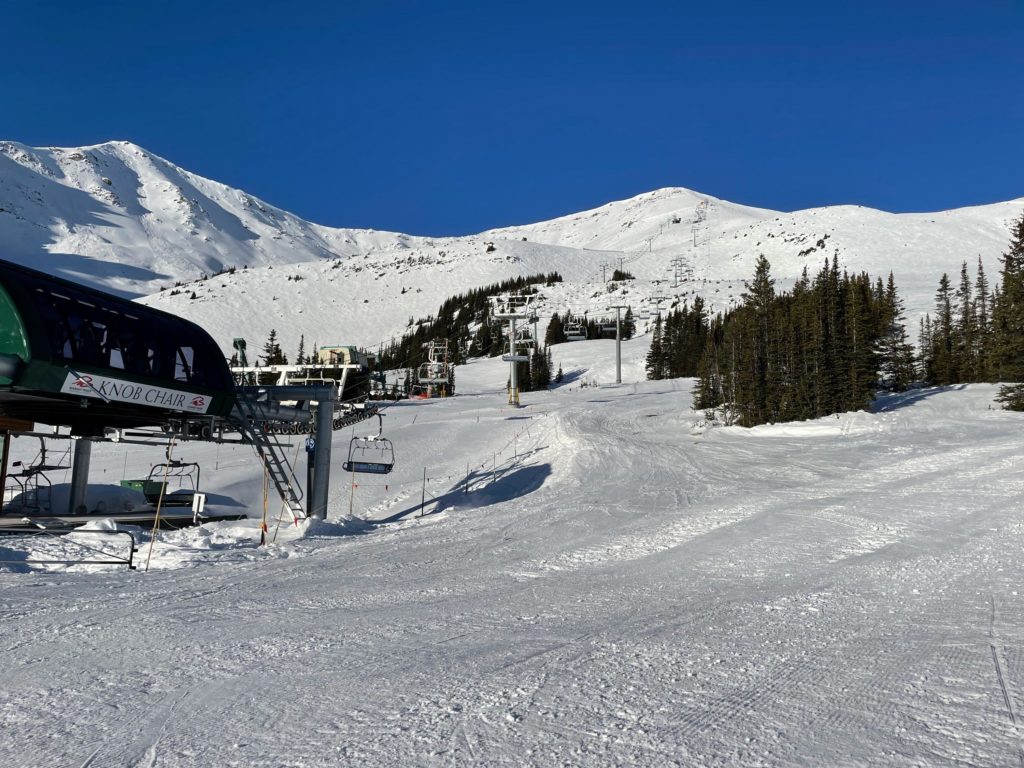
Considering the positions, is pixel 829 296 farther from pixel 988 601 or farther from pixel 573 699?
pixel 573 699

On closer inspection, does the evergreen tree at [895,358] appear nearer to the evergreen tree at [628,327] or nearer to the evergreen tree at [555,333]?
the evergreen tree at [628,327]

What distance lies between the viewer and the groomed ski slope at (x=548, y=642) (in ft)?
14.2

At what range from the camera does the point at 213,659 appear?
605 cm

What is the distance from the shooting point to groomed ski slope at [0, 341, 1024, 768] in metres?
4.34

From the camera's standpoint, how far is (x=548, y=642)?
6.67 m

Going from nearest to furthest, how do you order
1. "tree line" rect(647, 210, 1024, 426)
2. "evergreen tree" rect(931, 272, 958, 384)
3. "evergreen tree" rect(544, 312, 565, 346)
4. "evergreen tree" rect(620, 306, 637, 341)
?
1. "tree line" rect(647, 210, 1024, 426)
2. "evergreen tree" rect(931, 272, 958, 384)
3. "evergreen tree" rect(544, 312, 565, 346)
4. "evergreen tree" rect(620, 306, 637, 341)

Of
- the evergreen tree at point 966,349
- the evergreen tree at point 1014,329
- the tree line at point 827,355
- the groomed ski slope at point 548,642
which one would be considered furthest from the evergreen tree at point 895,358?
the groomed ski slope at point 548,642

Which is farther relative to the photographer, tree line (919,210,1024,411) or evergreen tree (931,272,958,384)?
evergreen tree (931,272,958,384)

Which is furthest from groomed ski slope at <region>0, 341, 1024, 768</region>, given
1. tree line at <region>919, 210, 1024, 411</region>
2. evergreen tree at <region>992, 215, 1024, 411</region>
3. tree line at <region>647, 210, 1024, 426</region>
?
tree line at <region>919, 210, 1024, 411</region>

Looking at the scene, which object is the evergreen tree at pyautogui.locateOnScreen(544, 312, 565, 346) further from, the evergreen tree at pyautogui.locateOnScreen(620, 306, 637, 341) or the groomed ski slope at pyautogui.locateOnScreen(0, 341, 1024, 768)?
the groomed ski slope at pyautogui.locateOnScreen(0, 341, 1024, 768)

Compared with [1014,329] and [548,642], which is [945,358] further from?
[548,642]

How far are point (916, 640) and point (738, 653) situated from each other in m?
1.69

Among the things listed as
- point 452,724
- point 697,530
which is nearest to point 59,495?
point 697,530

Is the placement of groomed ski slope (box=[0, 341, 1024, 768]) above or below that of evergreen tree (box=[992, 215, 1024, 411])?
below
